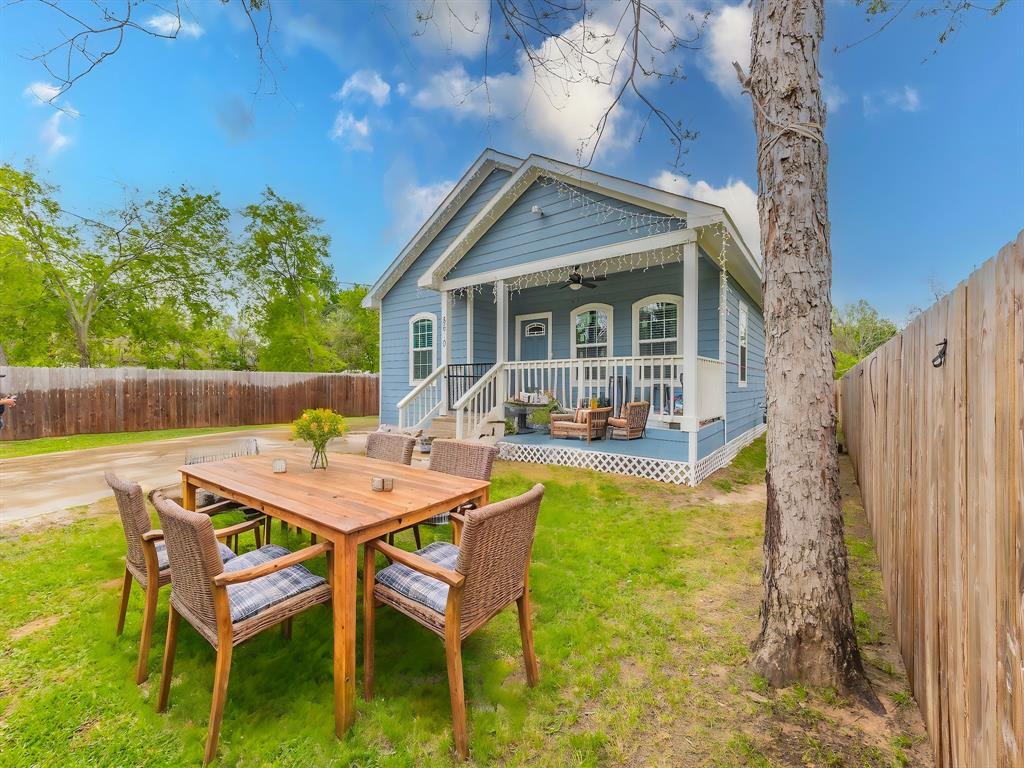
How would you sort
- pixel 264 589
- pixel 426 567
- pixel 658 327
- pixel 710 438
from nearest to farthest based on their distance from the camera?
pixel 426 567, pixel 264 589, pixel 710 438, pixel 658 327

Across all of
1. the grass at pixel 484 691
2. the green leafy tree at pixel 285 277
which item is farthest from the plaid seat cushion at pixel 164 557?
the green leafy tree at pixel 285 277

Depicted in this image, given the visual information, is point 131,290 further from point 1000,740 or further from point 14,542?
point 1000,740

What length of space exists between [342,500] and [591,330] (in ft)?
24.2

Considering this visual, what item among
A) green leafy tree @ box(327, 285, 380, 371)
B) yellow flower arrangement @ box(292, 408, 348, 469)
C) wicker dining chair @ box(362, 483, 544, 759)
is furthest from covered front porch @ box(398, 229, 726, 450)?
green leafy tree @ box(327, 285, 380, 371)

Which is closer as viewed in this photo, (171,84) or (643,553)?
(643,553)

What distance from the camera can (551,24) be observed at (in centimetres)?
298

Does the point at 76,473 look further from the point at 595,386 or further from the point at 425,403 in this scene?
the point at 595,386

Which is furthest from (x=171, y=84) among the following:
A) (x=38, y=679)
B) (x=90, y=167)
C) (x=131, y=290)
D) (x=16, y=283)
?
(x=131, y=290)

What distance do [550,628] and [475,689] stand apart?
643mm

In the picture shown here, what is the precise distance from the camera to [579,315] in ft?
29.9

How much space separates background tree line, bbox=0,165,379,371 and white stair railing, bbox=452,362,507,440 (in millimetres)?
12267

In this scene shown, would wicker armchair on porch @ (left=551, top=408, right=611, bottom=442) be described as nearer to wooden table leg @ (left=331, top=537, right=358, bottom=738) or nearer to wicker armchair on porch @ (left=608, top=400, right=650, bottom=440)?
wicker armchair on porch @ (left=608, top=400, right=650, bottom=440)

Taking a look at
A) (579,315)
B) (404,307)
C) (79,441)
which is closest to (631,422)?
(579,315)

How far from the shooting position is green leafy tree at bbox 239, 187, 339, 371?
1656 cm
